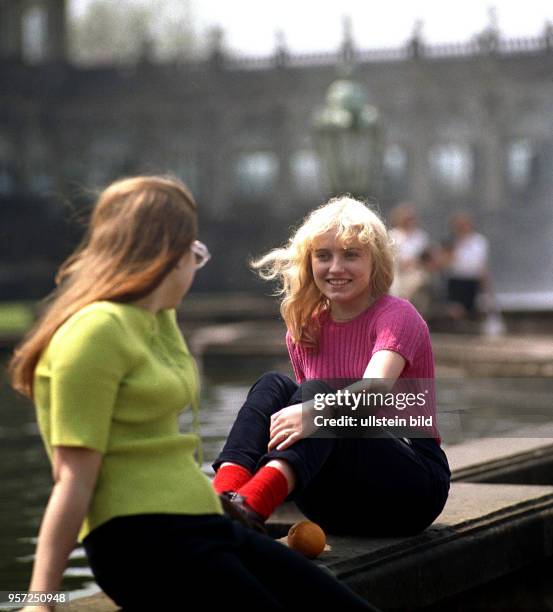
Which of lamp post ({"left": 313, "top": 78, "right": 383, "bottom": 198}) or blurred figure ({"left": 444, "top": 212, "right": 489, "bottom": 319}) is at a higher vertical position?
lamp post ({"left": 313, "top": 78, "right": 383, "bottom": 198})

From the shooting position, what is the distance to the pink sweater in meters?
3.21

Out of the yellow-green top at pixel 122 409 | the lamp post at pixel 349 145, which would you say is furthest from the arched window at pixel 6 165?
the yellow-green top at pixel 122 409

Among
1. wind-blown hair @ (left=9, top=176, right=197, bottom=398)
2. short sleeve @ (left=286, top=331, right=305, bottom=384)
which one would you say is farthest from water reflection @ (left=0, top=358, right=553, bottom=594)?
wind-blown hair @ (left=9, top=176, right=197, bottom=398)

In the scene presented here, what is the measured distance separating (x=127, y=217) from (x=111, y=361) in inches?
9.8

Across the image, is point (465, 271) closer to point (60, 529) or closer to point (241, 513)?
point (241, 513)

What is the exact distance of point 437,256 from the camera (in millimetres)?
15594

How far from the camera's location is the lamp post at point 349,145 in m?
13.6

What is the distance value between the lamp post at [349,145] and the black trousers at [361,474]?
33.8 ft

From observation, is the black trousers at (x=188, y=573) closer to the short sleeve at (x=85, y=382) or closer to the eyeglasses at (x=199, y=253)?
the short sleeve at (x=85, y=382)

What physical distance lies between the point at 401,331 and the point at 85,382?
3.48 ft

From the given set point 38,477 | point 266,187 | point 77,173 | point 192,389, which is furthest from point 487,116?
point 192,389

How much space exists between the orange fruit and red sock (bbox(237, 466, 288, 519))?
0.09 metres

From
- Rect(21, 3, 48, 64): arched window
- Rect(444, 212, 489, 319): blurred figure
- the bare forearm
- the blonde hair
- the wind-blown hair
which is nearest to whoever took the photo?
the bare forearm

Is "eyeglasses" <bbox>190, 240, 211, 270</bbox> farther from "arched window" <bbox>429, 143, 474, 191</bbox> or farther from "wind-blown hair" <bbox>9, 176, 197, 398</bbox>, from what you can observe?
"arched window" <bbox>429, 143, 474, 191</bbox>
